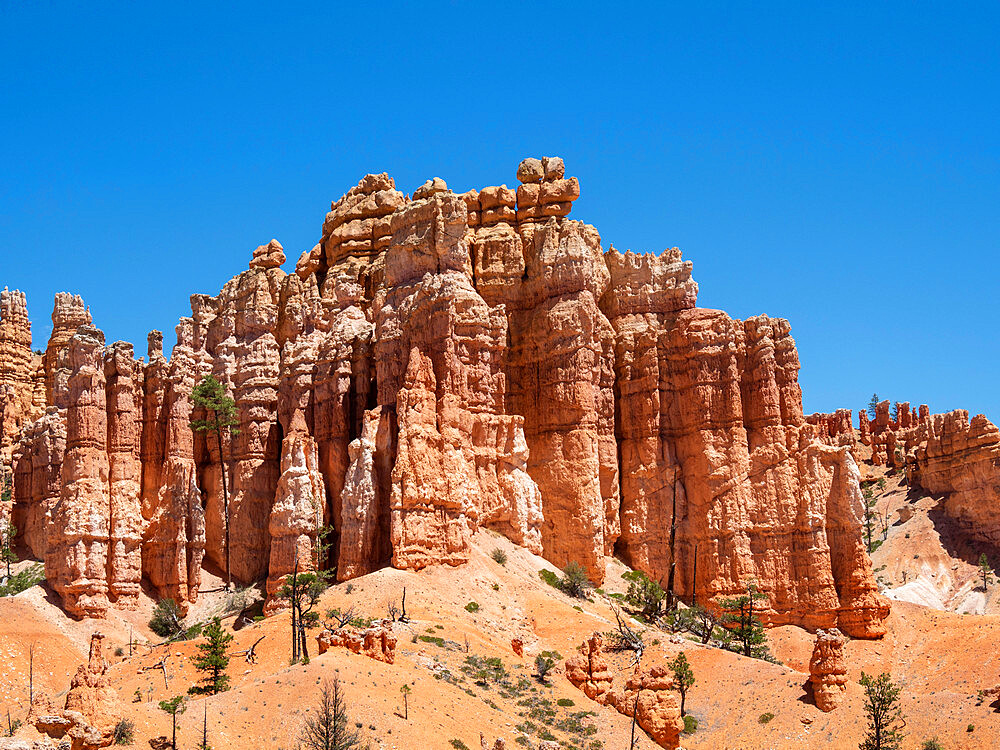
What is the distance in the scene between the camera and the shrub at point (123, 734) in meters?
37.5

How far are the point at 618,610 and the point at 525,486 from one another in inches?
348

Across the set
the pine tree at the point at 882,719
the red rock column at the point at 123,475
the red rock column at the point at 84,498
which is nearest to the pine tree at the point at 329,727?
the pine tree at the point at 882,719

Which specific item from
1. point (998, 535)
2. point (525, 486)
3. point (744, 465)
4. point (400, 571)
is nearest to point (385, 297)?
point (525, 486)

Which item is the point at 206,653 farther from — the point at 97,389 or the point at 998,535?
the point at 998,535

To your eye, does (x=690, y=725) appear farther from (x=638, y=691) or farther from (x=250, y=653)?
(x=250, y=653)

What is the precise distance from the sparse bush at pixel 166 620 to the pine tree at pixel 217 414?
5.14 meters

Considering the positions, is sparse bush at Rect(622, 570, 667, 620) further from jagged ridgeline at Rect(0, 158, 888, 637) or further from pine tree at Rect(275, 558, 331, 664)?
pine tree at Rect(275, 558, 331, 664)

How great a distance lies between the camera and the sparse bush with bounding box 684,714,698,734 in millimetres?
55188

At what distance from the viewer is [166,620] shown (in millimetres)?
67875

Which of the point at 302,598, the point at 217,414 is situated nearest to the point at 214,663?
the point at 302,598

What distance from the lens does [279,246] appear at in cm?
8819

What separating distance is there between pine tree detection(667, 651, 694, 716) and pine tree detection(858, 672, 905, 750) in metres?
7.91

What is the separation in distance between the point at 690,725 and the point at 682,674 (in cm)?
229

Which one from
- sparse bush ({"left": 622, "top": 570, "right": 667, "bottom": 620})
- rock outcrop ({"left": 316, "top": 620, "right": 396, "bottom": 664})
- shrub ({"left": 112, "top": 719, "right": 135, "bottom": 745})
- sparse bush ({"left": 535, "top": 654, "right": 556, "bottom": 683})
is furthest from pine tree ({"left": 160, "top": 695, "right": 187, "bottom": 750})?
sparse bush ({"left": 622, "top": 570, "right": 667, "bottom": 620})
